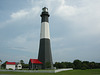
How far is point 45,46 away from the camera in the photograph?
39.4 m

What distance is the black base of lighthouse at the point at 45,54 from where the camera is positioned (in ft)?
126

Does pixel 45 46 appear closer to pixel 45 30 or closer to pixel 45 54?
pixel 45 54

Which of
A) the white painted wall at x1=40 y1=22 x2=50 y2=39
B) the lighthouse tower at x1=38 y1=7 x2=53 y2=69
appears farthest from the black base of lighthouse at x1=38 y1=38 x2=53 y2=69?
the white painted wall at x1=40 y1=22 x2=50 y2=39

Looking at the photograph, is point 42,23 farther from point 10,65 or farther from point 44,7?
point 10,65

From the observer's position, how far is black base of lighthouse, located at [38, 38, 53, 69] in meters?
38.3

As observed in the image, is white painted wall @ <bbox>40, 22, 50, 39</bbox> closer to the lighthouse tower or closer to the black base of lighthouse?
the lighthouse tower

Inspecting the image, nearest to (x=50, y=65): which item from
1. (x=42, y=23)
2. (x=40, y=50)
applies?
(x=40, y=50)

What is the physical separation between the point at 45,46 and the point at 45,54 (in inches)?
108

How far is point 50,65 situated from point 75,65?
22.1 m

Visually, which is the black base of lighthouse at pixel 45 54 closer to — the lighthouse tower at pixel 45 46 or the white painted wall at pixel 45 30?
the lighthouse tower at pixel 45 46

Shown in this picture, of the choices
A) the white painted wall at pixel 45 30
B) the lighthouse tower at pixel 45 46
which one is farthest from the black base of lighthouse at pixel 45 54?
the white painted wall at pixel 45 30

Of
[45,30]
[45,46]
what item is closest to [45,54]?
[45,46]

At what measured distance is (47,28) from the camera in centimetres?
4091

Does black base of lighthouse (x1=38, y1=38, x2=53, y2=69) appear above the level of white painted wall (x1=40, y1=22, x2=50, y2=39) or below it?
below
